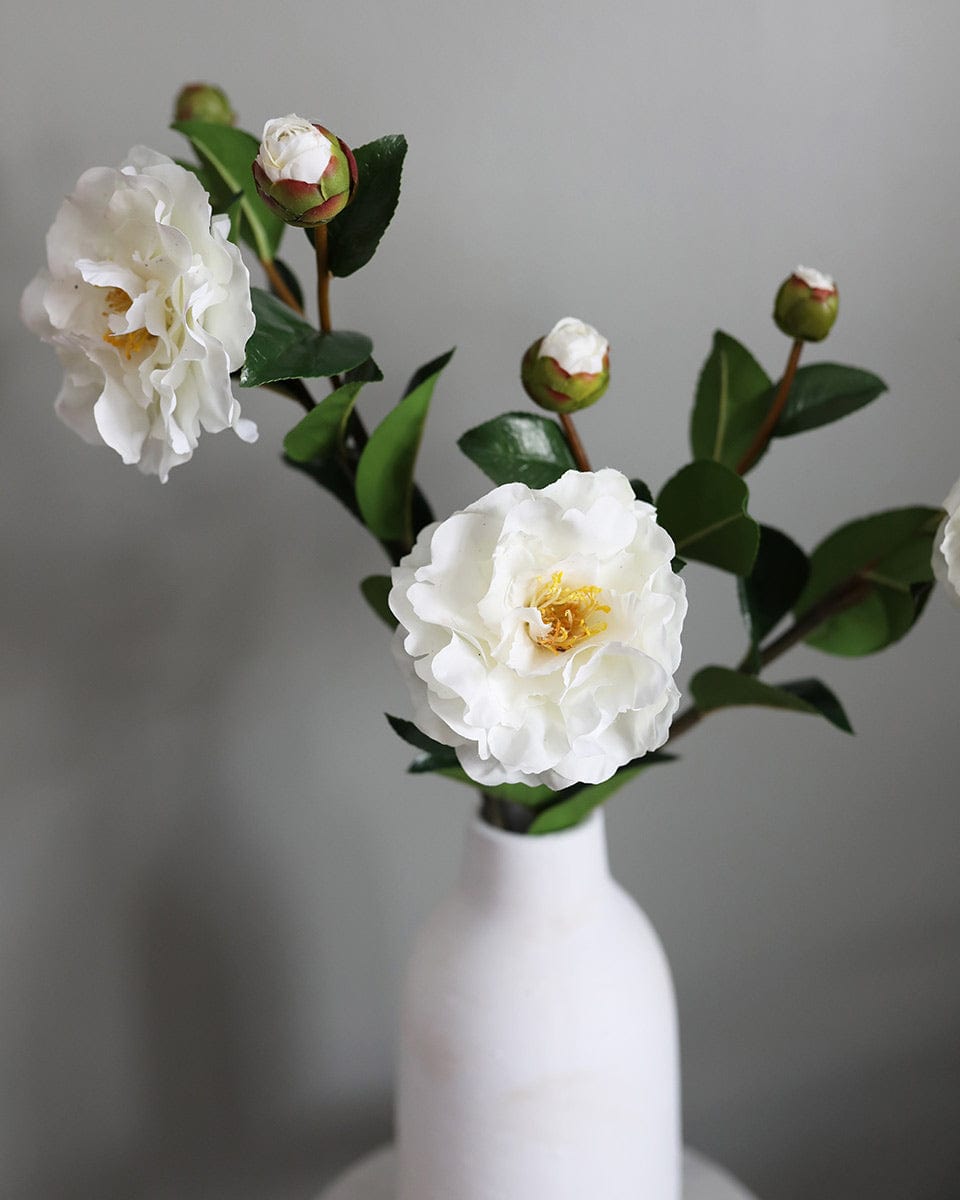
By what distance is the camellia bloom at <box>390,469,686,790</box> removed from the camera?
0.52 meters

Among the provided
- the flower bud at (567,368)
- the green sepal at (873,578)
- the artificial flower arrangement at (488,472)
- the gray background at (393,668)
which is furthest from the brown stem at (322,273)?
the green sepal at (873,578)

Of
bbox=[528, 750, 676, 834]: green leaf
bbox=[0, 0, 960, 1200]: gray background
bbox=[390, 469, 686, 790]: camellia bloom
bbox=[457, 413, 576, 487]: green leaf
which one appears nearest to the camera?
bbox=[390, 469, 686, 790]: camellia bloom

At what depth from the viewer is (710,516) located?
2.19 feet

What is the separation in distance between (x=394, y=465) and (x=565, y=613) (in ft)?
0.60

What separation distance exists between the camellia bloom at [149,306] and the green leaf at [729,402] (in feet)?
1.02

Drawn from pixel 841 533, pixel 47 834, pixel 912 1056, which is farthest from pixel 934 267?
pixel 47 834

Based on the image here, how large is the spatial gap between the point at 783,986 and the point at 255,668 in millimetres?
526

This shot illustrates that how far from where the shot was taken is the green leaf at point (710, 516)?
0.65 meters

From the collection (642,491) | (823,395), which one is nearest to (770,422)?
(823,395)

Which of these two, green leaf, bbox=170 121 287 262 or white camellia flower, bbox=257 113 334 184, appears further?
green leaf, bbox=170 121 287 262

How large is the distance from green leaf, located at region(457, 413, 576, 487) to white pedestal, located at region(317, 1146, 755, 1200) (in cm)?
56

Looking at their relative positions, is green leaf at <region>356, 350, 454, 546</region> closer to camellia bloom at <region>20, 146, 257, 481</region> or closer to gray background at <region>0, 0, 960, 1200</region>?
camellia bloom at <region>20, 146, 257, 481</region>

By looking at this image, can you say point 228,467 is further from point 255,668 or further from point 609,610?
point 609,610

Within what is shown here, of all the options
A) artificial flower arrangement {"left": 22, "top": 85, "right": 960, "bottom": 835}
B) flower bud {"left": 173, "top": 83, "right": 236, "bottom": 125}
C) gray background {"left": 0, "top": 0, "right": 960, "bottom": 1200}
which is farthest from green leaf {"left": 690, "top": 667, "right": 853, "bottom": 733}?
flower bud {"left": 173, "top": 83, "right": 236, "bottom": 125}
